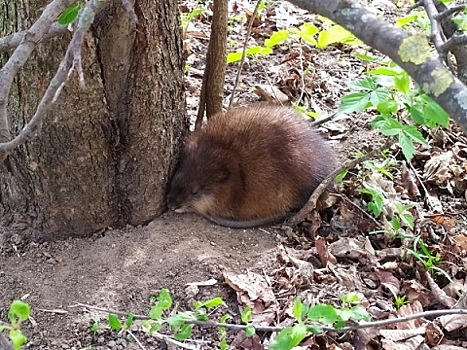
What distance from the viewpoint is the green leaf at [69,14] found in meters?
1.79

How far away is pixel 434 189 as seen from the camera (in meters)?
3.48

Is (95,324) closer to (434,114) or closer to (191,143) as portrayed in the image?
(191,143)

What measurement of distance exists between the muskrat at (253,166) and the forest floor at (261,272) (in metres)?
0.13

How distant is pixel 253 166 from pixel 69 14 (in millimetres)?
1551

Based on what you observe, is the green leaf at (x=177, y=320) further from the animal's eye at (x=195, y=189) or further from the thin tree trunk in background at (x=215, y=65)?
the thin tree trunk in background at (x=215, y=65)

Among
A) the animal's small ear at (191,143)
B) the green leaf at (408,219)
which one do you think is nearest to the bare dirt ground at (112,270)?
the animal's small ear at (191,143)

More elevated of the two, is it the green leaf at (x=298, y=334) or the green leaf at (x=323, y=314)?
the green leaf at (x=323, y=314)

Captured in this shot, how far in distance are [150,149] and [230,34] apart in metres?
2.22

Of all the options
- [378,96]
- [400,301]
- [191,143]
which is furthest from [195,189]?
[400,301]

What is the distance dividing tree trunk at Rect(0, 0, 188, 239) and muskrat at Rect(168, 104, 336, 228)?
1.04 feet

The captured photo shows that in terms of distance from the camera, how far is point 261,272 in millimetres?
2688

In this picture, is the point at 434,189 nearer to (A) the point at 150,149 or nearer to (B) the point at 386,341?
(B) the point at 386,341

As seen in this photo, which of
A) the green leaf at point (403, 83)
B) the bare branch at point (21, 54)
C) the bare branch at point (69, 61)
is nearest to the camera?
the bare branch at point (69, 61)

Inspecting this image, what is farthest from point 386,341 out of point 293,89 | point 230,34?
point 230,34
